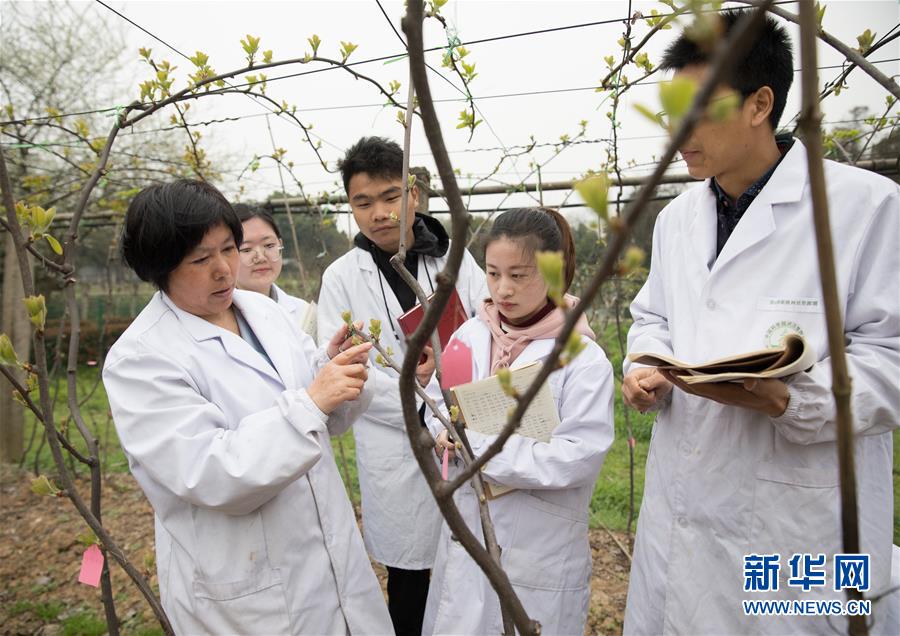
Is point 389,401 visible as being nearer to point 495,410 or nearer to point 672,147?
point 495,410

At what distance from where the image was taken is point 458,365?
1981 millimetres

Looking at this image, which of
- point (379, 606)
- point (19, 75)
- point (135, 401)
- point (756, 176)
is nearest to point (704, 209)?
point (756, 176)

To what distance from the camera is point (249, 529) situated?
1.45m

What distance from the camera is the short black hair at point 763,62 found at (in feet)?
4.83

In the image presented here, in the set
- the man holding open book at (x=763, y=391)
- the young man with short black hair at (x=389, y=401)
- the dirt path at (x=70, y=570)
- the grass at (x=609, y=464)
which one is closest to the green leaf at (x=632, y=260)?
the man holding open book at (x=763, y=391)

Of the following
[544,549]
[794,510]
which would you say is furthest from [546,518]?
[794,510]

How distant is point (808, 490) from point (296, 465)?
123cm

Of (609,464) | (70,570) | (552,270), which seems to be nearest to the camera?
(552,270)

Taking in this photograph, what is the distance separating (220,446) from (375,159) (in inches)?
54.7

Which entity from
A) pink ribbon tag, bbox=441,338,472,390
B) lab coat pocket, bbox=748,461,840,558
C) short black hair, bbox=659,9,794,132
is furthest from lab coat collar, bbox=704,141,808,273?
pink ribbon tag, bbox=441,338,472,390

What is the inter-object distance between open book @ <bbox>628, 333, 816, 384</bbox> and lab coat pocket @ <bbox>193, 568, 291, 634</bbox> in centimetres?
108

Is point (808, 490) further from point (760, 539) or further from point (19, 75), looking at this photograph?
point (19, 75)

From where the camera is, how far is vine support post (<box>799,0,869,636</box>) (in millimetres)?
424

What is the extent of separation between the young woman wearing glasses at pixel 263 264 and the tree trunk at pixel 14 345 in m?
3.85
